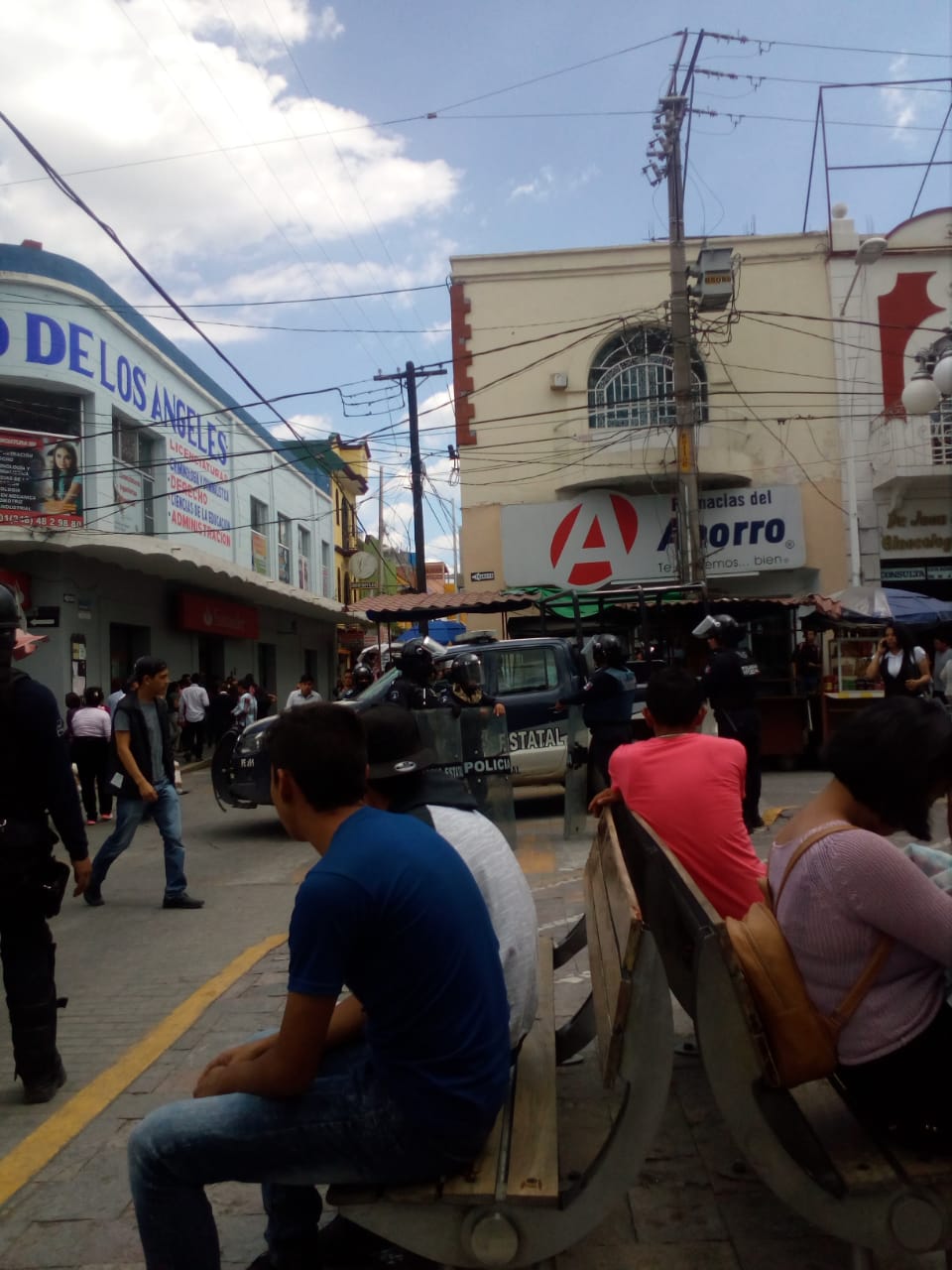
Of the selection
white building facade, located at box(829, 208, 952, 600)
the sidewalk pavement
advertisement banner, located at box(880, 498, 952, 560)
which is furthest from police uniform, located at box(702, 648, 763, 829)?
advertisement banner, located at box(880, 498, 952, 560)

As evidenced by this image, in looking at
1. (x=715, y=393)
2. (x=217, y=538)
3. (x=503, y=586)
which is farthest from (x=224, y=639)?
(x=715, y=393)

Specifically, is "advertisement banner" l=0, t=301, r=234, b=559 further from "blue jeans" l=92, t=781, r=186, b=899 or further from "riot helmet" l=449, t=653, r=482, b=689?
"blue jeans" l=92, t=781, r=186, b=899

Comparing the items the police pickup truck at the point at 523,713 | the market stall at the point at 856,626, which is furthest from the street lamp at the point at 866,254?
the police pickup truck at the point at 523,713

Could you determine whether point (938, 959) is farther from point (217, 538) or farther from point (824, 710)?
point (217, 538)

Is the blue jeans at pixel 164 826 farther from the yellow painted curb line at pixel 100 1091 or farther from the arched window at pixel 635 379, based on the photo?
the arched window at pixel 635 379

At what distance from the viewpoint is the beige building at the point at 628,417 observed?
23.4 meters

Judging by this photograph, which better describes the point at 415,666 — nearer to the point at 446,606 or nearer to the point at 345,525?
the point at 446,606

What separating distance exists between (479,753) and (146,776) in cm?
280

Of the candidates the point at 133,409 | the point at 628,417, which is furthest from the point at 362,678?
the point at 628,417

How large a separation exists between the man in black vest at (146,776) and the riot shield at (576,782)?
349cm

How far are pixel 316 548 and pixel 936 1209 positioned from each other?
34.9m

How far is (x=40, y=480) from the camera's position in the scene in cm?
1822

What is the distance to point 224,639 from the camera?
26.9 meters

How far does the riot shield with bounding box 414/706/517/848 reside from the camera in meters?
8.94
